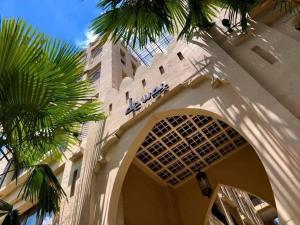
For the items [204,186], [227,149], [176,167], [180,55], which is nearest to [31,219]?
[176,167]

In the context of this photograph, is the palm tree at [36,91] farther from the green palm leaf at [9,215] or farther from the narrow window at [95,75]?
the narrow window at [95,75]

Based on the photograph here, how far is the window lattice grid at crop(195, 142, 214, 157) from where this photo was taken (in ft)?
27.3

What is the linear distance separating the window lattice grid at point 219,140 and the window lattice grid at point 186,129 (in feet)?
2.67

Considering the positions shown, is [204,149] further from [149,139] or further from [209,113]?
[209,113]

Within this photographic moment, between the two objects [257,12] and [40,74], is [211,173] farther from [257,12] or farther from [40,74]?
[40,74]

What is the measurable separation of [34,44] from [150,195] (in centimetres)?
613

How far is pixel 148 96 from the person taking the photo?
7496mm

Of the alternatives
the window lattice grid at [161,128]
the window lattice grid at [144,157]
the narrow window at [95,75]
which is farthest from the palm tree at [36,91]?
the narrow window at [95,75]

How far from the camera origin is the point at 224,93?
19.1 ft

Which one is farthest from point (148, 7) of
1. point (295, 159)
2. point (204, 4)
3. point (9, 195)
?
point (9, 195)

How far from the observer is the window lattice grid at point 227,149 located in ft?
28.1

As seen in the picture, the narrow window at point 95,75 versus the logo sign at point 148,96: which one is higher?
the narrow window at point 95,75

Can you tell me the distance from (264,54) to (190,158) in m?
Result: 3.81

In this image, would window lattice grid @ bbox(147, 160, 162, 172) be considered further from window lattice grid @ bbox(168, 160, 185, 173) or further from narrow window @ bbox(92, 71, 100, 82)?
narrow window @ bbox(92, 71, 100, 82)
